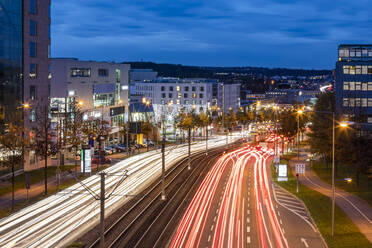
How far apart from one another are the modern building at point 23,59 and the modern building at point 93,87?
11355 millimetres

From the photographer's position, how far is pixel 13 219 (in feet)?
103

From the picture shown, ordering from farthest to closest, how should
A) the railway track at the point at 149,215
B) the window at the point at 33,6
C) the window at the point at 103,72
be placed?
the window at the point at 103,72 < the window at the point at 33,6 < the railway track at the point at 149,215

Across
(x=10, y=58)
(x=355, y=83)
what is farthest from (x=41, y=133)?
(x=355, y=83)

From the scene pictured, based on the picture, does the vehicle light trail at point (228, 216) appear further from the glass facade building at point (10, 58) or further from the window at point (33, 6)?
the window at point (33, 6)

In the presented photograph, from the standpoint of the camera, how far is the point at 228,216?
34250 millimetres

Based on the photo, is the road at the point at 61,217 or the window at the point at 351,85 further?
the window at the point at 351,85

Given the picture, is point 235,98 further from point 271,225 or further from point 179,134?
point 271,225

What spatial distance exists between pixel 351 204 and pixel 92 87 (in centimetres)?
5660

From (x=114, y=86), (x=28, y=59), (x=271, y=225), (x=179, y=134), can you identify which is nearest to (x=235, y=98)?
(x=179, y=134)

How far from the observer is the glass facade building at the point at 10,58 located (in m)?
51.6

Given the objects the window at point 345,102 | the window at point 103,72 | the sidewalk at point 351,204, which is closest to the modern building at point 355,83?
the window at point 345,102

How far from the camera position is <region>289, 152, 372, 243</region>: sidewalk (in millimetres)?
32344

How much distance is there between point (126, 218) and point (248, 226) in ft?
26.8

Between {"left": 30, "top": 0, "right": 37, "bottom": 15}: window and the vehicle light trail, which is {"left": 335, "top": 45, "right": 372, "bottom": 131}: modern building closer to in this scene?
the vehicle light trail
